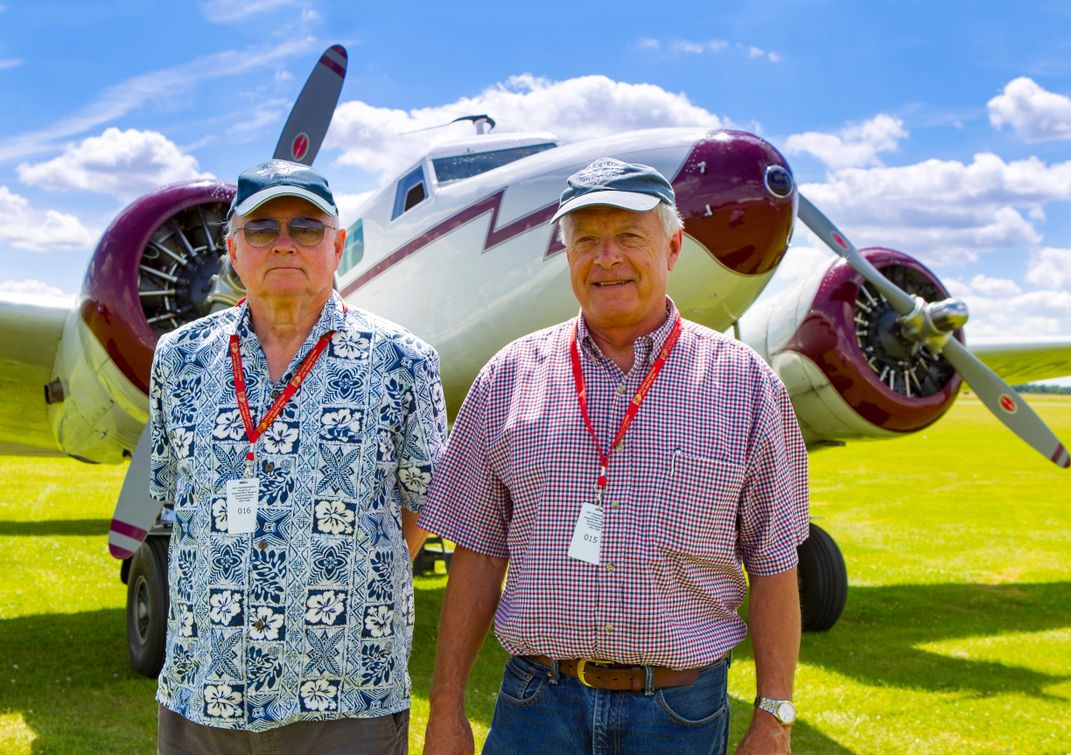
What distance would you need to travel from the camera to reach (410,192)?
680 cm

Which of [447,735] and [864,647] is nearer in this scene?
[447,735]

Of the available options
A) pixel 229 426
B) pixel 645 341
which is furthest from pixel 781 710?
pixel 229 426

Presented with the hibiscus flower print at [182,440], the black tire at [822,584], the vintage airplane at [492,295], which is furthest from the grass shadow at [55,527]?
the hibiscus flower print at [182,440]

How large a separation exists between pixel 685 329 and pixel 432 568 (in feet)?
25.6

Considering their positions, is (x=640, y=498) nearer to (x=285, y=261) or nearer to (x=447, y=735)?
(x=447, y=735)

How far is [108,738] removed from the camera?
490 cm

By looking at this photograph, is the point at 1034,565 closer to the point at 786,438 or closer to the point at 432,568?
the point at 432,568

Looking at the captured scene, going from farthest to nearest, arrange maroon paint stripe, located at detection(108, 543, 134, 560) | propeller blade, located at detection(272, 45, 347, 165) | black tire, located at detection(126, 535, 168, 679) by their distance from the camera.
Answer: black tire, located at detection(126, 535, 168, 679) → propeller blade, located at detection(272, 45, 347, 165) → maroon paint stripe, located at detection(108, 543, 134, 560)

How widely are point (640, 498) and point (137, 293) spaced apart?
13.7ft

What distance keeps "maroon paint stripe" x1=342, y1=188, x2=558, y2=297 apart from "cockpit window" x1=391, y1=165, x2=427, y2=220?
371 millimetres

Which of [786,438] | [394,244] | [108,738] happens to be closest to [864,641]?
[394,244]

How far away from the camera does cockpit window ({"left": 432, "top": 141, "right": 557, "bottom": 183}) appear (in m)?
6.39

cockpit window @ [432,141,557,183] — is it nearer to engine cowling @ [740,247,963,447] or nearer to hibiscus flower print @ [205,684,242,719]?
engine cowling @ [740,247,963,447]

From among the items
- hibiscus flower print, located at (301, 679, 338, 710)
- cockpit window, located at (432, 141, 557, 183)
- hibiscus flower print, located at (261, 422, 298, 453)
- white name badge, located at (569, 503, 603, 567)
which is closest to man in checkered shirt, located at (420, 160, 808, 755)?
white name badge, located at (569, 503, 603, 567)
